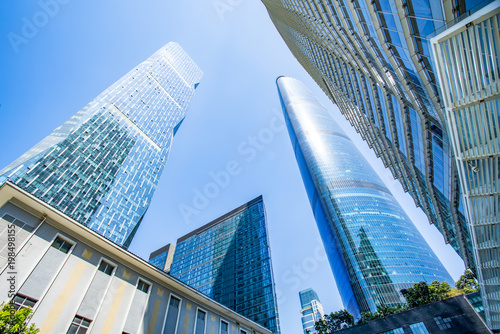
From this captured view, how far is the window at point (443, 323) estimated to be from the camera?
109 feet

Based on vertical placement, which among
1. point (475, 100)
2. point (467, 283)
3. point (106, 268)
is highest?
point (467, 283)

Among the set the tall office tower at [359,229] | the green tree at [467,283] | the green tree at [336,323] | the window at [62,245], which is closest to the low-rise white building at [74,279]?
the window at [62,245]

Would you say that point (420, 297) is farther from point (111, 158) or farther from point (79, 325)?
point (111, 158)

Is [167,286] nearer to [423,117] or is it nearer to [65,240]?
→ [65,240]

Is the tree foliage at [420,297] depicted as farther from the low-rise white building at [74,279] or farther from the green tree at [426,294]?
the low-rise white building at [74,279]

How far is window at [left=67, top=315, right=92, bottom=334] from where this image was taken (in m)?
12.0

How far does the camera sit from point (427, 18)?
36.7 feet

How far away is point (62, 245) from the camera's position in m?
13.7

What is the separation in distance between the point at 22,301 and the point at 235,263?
79.3 m

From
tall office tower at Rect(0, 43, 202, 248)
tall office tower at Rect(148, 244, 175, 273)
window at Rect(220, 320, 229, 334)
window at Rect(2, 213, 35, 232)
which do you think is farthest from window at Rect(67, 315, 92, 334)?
tall office tower at Rect(148, 244, 175, 273)

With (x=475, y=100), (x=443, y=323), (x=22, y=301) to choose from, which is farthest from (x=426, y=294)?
(x=22, y=301)

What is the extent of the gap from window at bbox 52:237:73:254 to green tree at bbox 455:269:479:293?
47.6 m

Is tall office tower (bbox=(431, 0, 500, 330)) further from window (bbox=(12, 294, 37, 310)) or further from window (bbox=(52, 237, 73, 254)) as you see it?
window (bbox=(52, 237, 73, 254))

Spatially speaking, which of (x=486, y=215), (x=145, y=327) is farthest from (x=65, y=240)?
(x=486, y=215)
